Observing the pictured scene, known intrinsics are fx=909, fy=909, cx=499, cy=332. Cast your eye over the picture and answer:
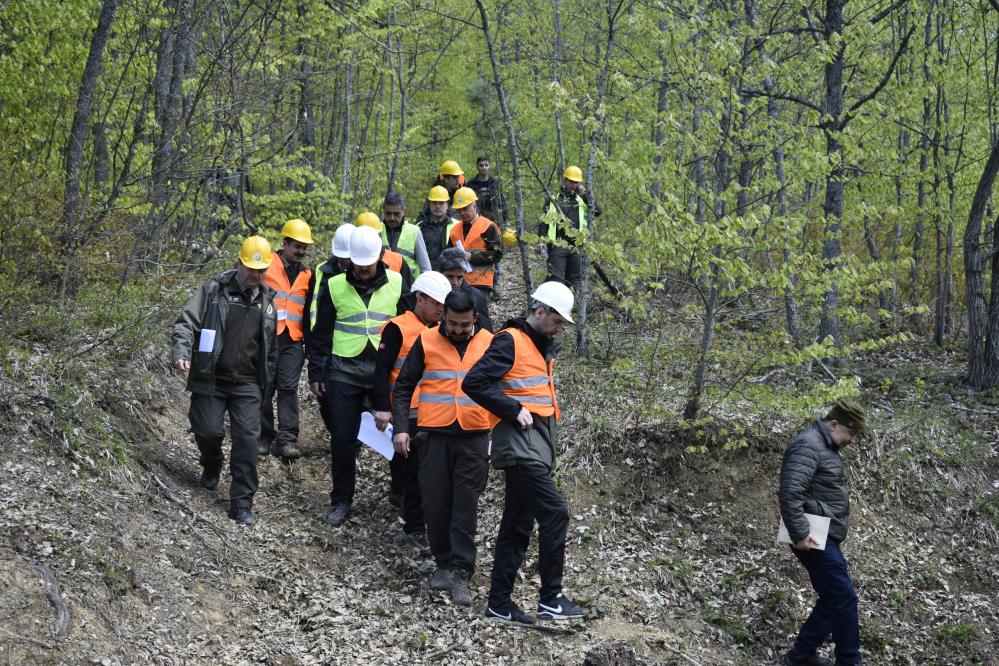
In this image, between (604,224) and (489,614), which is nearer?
(489,614)

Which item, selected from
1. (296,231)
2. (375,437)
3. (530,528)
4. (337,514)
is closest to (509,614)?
(530,528)

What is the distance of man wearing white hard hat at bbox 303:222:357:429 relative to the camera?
703 centimetres

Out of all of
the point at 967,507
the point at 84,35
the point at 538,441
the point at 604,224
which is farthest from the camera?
the point at 604,224

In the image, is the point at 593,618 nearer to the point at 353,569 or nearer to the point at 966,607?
the point at 353,569

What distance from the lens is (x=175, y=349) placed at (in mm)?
6406

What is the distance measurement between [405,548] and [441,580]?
85 cm

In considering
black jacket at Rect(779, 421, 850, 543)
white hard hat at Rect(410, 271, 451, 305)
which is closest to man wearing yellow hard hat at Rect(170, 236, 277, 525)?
white hard hat at Rect(410, 271, 451, 305)

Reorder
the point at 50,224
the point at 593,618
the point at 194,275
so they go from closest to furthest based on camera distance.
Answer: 1. the point at 593,618
2. the point at 50,224
3. the point at 194,275

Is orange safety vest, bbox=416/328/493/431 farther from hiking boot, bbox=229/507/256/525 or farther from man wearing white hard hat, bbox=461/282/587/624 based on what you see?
hiking boot, bbox=229/507/256/525

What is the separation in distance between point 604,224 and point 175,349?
893 centimetres

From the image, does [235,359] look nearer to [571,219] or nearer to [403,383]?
[403,383]

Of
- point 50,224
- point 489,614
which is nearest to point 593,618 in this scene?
point 489,614

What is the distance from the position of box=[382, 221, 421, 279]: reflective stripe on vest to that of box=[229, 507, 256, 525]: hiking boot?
119 inches

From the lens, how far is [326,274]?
7.24 meters
